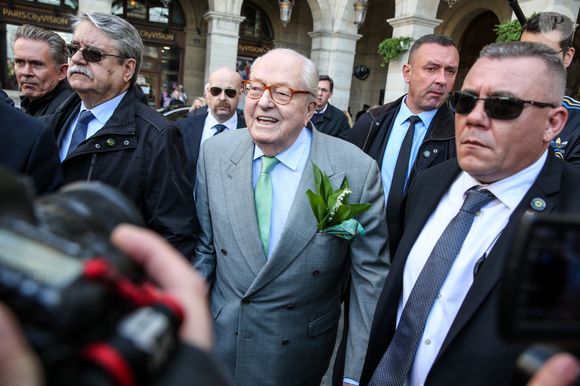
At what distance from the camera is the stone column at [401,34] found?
983 centimetres

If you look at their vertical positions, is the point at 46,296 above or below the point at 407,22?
below

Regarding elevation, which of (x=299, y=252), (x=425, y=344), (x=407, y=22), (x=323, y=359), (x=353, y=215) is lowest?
(x=323, y=359)

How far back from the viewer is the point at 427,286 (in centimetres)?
167

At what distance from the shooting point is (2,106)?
1.70 m

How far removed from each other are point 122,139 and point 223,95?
256 cm

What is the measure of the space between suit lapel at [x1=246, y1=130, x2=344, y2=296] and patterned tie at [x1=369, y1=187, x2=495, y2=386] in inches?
22.7

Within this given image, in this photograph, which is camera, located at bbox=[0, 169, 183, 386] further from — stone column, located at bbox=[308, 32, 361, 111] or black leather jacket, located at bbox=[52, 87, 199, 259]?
stone column, located at bbox=[308, 32, 361, 111]

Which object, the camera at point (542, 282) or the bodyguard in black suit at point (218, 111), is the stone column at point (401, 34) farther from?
the camera at point (542, 282)

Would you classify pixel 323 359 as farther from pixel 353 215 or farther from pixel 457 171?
pixel 457 171

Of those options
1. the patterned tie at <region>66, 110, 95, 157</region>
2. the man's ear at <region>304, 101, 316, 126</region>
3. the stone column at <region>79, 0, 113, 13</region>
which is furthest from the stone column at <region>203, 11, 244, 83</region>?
the man's ear at <region>304, 101, 316, 126</region>

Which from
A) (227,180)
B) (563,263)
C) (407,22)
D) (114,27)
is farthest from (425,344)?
(407,22)

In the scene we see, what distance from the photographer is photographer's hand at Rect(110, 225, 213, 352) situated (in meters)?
0.69

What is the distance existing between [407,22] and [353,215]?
9.71 m

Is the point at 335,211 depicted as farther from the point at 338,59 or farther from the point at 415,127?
the point at 338,59
